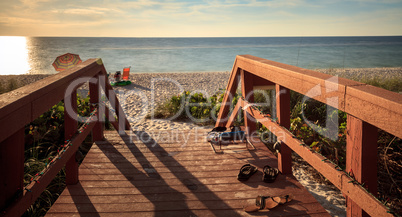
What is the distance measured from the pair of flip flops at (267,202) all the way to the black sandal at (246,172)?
1.25ft

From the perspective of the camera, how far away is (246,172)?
9.33 feet

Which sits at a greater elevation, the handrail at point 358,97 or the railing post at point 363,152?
the handrail at point 358,97

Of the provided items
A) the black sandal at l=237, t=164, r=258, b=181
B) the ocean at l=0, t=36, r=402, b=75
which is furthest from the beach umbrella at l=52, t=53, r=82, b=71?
the black sandal at l=237, t=164, r=258, b=181

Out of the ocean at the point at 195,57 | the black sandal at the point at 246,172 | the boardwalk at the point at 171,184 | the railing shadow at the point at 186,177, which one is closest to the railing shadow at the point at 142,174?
the boardwalk at the point at 171,184

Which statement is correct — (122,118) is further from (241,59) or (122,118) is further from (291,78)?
(291,78)

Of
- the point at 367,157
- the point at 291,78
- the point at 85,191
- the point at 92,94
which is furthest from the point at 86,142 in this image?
the point at 367,157

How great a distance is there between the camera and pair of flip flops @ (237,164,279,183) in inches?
108

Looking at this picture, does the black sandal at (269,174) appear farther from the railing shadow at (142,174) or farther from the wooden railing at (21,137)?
the wooden railing at (21,137)

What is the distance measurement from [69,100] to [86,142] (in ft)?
7.37

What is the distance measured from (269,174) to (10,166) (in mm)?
2097

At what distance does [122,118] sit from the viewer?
4680mm

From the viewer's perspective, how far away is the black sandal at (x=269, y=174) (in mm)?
2738

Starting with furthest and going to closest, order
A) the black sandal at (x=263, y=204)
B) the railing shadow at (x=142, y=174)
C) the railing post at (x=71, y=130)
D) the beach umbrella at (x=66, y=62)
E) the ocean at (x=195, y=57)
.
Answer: the ocean at (x=195, y=57) < the beach umbrella at (x=66, y=62) < the railing post at (x=71, y=130) < the railing shadow at (x=142, y=174) < the black sandal at (x=263, y=204)

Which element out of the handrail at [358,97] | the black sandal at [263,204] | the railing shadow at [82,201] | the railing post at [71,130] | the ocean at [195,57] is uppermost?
the ocean at [195,57]
